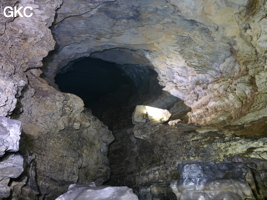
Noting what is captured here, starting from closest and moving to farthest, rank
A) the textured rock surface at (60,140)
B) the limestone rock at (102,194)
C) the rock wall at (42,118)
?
the limestone rock at (102,194)
the rock wall at (42,118)
the textured rock surface at (60,140)

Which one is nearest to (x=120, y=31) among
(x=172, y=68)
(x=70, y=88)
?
(x=172, y=68)

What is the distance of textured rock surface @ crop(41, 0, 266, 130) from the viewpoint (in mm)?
4934

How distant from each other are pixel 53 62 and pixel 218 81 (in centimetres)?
474

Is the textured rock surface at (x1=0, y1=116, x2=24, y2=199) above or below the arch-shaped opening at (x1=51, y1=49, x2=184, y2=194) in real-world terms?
above

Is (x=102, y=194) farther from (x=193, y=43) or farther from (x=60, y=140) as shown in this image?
(x=193, y=43)

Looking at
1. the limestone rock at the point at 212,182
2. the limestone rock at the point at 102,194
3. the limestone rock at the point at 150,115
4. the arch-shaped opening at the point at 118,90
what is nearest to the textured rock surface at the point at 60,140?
the arch-shaped opening at the point at 118,90

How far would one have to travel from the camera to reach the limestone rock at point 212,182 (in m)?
2.89

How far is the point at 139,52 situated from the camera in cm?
714

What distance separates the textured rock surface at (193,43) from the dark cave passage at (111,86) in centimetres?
197

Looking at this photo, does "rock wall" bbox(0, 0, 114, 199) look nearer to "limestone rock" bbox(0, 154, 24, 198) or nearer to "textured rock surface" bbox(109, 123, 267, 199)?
"limestone rock" bbox(0, 154, 24, 198)

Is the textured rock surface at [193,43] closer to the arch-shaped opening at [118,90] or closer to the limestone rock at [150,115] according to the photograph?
the limestone rock at [150,115]

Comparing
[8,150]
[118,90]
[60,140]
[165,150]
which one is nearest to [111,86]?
[118,90]

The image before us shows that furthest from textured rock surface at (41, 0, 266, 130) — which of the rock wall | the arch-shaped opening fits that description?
the arch-shaped opening

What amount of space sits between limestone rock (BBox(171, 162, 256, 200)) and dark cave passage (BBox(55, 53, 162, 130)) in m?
5.50
